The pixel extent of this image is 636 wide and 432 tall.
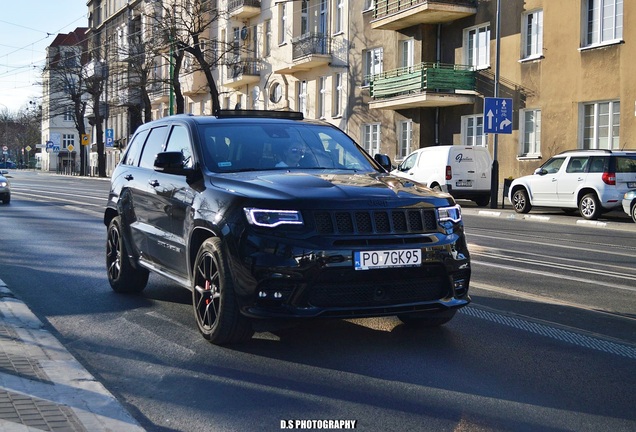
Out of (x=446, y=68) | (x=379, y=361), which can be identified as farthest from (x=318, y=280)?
(x=446, y=68)

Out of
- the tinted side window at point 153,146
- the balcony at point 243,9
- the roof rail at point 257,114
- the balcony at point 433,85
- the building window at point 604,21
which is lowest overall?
the tinted side window at point 153,146

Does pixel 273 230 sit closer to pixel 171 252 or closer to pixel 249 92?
pixel 171 252

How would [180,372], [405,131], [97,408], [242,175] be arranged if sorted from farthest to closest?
[405,131] → [242,175] → [180,372] → [97,408]

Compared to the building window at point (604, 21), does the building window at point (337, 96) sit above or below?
below

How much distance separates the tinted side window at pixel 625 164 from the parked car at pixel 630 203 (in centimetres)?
84

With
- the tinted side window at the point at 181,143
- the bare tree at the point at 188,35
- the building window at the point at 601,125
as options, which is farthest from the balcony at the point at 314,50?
the tinted side window at the point at 181,143

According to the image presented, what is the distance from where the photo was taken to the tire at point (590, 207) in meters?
21.3

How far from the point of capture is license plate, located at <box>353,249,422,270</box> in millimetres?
5512

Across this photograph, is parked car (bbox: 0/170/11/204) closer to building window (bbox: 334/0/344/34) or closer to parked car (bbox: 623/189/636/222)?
parked car (bbox: 623/189/636/222)

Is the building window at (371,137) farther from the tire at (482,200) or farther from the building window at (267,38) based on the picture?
the building window at (267,38)

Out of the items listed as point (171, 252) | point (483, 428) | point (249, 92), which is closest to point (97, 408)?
point (483, 428)

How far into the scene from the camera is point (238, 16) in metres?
50.2

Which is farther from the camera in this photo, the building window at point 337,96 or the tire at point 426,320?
the building window at point 337,96

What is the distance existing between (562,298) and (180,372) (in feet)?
14.1
